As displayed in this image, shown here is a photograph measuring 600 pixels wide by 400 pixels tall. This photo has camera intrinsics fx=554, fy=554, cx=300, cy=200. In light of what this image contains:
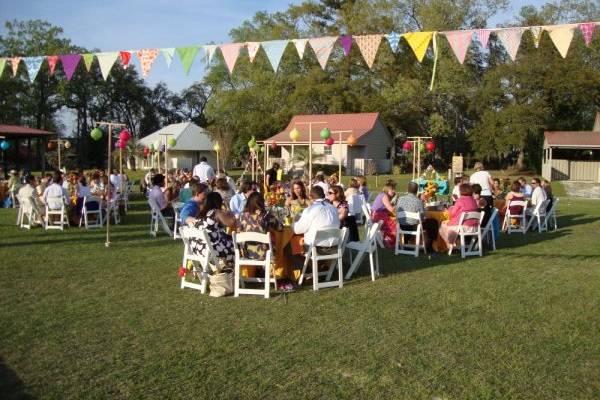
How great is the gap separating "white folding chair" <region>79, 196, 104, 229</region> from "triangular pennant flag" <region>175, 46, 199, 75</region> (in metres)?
3.30

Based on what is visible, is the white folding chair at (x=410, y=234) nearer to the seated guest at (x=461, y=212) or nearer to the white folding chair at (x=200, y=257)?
the seated guest at (x=461, y=212)

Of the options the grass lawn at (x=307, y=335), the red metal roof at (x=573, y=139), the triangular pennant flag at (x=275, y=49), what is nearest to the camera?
the grass lawn at (x=307, y=335)

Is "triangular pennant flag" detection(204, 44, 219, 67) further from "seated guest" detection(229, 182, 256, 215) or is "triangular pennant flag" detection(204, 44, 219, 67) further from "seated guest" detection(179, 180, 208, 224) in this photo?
"seated guest" detection(179, 180, 208, 224)

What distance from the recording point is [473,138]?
3416cm

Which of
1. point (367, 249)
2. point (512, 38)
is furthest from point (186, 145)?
point (367, 249)

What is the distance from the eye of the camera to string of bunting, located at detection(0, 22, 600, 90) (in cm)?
→ 827

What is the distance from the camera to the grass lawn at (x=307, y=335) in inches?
144

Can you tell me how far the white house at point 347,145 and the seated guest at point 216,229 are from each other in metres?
27.2

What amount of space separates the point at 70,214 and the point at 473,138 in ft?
91.3

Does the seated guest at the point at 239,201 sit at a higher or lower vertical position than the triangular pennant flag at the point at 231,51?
lower

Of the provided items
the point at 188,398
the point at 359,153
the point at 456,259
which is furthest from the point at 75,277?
the point at 359,153

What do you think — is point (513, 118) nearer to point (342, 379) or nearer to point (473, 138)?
point (473, 138)

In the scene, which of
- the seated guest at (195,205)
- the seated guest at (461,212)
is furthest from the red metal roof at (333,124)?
the seated guest at (195,205)

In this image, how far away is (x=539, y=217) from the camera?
11.4 m
